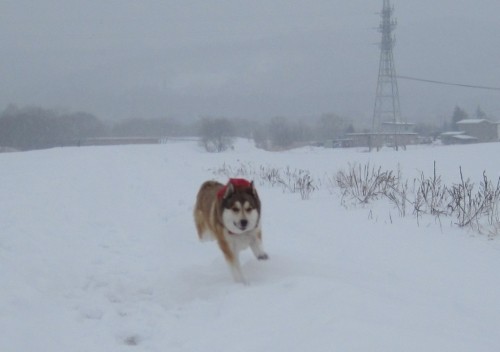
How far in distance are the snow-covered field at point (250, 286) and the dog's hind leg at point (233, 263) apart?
0.13 meters

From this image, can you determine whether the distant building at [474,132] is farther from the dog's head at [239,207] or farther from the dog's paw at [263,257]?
the dog's head at [239,207]

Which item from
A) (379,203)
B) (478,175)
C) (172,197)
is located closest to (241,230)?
(379,203)

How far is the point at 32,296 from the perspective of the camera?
15.8 ft

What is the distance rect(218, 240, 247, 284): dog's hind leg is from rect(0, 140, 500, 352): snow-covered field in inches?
5.0

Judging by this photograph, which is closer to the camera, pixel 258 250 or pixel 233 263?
pixel 233 263

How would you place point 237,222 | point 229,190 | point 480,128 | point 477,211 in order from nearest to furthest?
point 237,222, point 229,190, point 477,211, point 480,128

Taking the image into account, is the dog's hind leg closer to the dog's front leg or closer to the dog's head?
the dog's head

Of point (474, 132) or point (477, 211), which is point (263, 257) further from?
point (474, 132)

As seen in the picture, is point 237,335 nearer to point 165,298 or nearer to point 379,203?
point 165,298

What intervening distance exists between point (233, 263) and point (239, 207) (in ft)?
2.21

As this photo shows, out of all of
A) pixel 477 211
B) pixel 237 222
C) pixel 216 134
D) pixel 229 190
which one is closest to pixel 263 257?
pixel 237 222

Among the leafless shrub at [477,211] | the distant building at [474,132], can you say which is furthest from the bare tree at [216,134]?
the leafless shrub at [477,211]

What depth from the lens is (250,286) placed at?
5.07 metres

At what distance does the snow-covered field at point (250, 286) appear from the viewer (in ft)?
11.8
